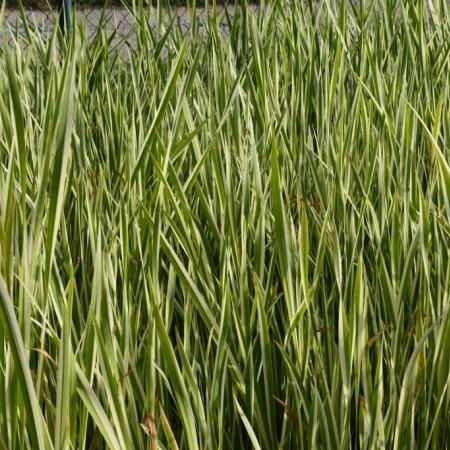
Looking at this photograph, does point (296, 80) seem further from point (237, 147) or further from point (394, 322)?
point (394, 322)

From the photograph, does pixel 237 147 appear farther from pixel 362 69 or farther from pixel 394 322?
pixel 394 322

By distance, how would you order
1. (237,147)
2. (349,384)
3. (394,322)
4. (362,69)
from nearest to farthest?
(349,384) < (394,322) < (237,147) < (362,69)

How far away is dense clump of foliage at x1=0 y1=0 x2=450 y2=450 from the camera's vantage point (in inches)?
33.2

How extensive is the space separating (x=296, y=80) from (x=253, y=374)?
82cm

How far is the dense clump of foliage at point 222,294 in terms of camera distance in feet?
2.77

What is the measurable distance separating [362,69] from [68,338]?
101 cm

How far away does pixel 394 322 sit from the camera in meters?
1.04

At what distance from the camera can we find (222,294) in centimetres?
100

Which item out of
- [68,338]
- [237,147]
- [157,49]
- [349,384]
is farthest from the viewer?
[157,49]

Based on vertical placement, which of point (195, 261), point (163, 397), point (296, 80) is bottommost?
point (163, 397)

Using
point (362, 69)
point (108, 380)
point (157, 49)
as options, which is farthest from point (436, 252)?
point (157, 49)

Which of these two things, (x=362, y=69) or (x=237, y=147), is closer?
(x=237, y=147)

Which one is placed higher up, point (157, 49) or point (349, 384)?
point (157, 49)

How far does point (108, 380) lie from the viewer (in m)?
0.84
